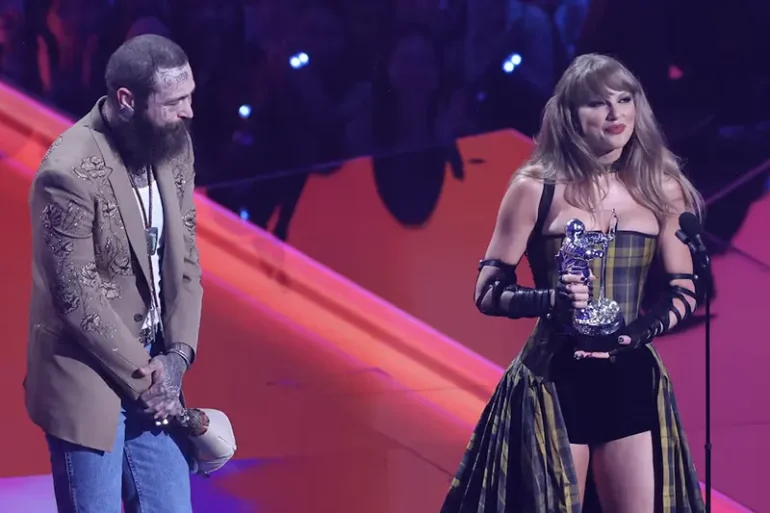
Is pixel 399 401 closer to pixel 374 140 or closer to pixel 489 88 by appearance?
pixel 374 140

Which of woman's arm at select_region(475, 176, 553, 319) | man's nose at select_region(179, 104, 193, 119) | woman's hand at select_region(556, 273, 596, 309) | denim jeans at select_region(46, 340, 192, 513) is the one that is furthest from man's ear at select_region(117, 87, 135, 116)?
woman's hand at select_region(556, 273, 596, 309)

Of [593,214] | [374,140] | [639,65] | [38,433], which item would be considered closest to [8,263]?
[38,433]

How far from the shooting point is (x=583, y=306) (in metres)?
2.77

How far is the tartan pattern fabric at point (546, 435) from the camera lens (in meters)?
2.83

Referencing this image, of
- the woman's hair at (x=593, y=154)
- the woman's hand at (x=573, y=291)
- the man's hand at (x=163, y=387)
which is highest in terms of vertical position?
the woman's hair at (x=593, y=154)

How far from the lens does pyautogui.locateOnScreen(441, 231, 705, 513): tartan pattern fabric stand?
2.83 meters

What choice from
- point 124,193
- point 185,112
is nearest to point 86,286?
point 124,193

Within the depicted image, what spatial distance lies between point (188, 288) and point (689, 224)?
4.48 feet

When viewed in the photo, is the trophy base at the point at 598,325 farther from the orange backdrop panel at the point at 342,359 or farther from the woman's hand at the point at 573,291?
the orange backdrop panel at the point at 342,359

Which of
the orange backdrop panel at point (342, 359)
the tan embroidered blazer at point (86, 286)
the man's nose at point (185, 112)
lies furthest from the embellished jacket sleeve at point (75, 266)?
the orange backdrop panel at point (342, 359)

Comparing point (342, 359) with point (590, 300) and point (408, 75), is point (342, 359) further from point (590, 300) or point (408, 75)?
point (590, 300)

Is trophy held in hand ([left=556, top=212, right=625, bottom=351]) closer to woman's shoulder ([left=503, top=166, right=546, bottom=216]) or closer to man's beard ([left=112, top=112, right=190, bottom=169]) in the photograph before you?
woman's shoulder ([left=503, top=166, right=546, bottom=216])

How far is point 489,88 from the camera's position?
3842 millimetres

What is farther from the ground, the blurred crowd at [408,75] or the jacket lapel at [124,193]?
the blurred crowd at [408,75]
